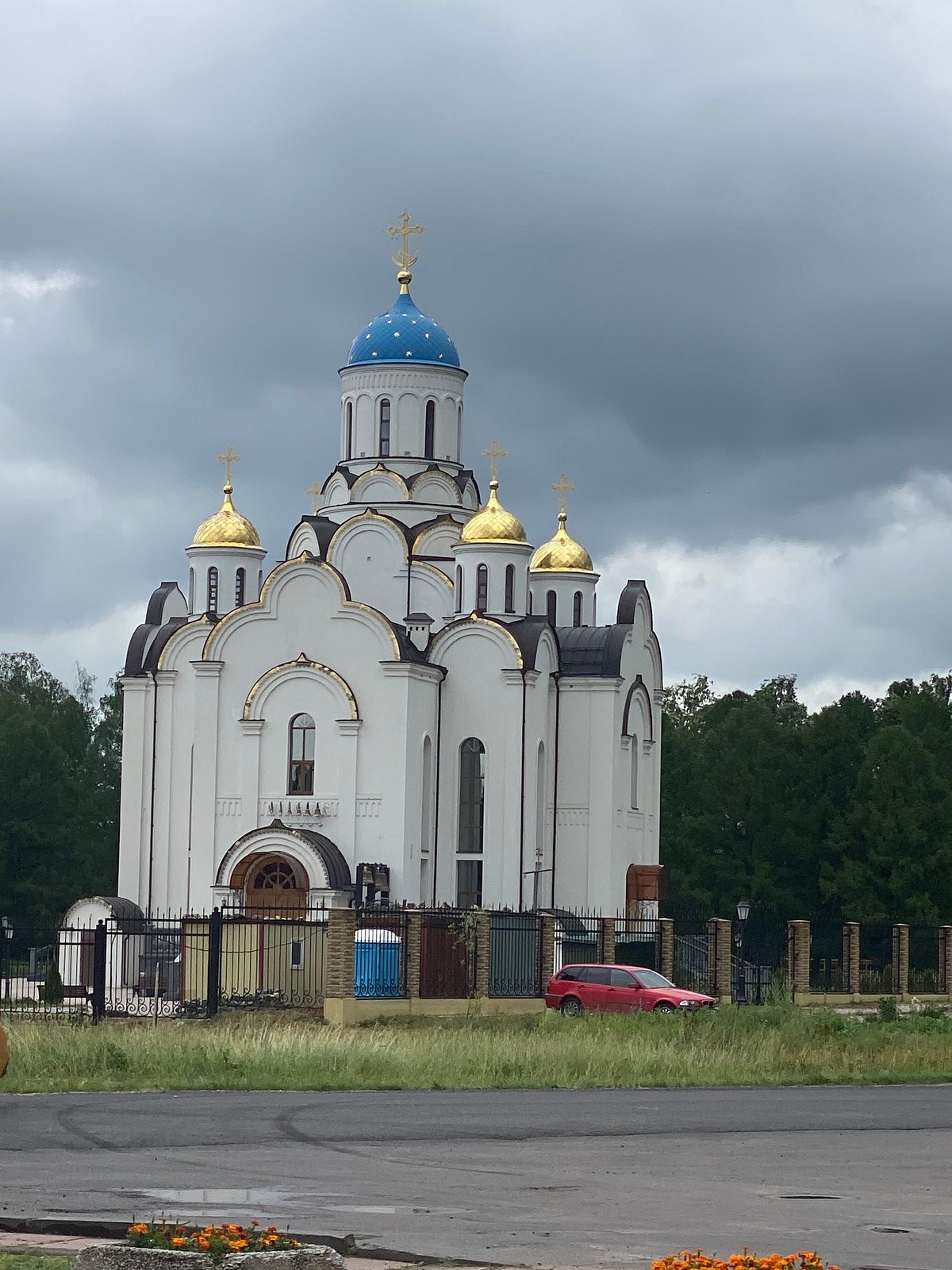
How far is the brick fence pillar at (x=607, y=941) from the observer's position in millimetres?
33125

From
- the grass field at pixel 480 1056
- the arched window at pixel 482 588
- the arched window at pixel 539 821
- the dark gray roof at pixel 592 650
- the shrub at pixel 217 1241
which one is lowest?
the grass field at pixel 480 1056

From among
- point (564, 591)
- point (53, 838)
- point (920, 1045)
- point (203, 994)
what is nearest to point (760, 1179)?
point (920, 1045)

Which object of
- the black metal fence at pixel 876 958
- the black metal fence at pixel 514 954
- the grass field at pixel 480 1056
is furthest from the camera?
the black metal fence at pixel 876 958

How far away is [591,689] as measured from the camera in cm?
4403

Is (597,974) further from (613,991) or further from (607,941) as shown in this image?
(607,941)

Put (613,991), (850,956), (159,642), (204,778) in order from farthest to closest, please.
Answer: (159,642) < (204,778) < (850,956) < (613,991)

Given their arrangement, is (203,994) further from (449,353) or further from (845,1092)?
(449,353)

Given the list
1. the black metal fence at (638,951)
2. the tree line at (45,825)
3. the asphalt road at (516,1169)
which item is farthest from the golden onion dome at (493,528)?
the asphalt road at (516,1169)

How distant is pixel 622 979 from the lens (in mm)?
30766

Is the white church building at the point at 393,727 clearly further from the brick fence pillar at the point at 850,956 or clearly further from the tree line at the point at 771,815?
the tree line at the point at 771,815

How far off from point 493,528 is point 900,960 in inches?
494

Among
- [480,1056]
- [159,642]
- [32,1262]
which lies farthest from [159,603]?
[32,1262]

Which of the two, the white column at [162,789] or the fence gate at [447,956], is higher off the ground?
the white column at [162,789]

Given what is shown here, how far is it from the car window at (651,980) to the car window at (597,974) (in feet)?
1.66
